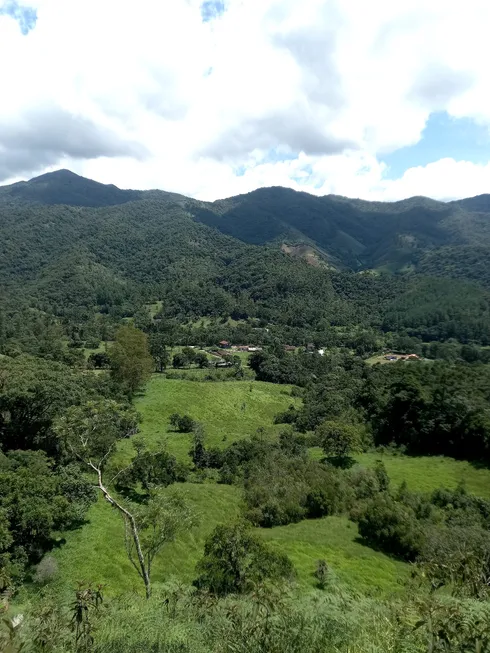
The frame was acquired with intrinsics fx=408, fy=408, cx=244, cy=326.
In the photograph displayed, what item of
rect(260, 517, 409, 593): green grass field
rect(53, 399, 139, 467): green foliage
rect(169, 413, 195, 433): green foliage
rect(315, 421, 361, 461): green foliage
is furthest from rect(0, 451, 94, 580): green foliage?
rect(169, 413, 195, 433): green foliage

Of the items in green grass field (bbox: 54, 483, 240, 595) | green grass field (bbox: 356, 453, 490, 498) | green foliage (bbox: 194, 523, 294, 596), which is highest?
green foliage (bbox: 194, 523, 294, 596)

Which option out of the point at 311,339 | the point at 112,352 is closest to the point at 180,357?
the point at 112,352

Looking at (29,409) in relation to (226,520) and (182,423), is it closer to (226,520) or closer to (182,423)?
(226,520)

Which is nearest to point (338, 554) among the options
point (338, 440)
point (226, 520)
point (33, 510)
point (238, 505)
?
point (226, 520)

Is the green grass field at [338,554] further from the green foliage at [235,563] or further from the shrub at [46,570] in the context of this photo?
the shrub at [46,570]

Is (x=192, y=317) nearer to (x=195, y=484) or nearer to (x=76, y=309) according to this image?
(x=76, y=309)

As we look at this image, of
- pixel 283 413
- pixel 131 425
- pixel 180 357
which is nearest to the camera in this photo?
pixel 131 425

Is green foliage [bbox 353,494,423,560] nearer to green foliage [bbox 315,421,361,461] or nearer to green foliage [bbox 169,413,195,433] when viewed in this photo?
green foliage [bbox 315,421,361,461]
